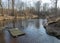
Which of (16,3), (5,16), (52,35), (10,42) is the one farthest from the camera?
(16,3)

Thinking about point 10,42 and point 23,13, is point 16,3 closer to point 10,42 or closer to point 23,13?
point 23,13

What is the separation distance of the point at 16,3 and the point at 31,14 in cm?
67

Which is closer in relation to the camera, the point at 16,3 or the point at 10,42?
the point at 10,42

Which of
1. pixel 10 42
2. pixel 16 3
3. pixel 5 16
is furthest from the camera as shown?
pixel 16 3

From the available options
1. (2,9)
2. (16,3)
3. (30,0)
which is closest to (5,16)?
(2,9)

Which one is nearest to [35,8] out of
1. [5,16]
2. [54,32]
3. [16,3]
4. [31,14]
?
[31,14]

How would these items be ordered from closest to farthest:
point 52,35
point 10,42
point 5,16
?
point 10,42 < point 52,35 < point 5,16

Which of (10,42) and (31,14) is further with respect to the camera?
(31,14)

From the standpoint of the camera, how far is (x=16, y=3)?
18.1ft

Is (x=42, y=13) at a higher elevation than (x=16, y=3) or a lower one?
lower

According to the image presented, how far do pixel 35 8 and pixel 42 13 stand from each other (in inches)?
12.5

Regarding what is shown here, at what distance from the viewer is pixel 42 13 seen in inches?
217

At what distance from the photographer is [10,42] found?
2016mm

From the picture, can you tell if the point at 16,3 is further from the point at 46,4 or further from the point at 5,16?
the point at 46,4
